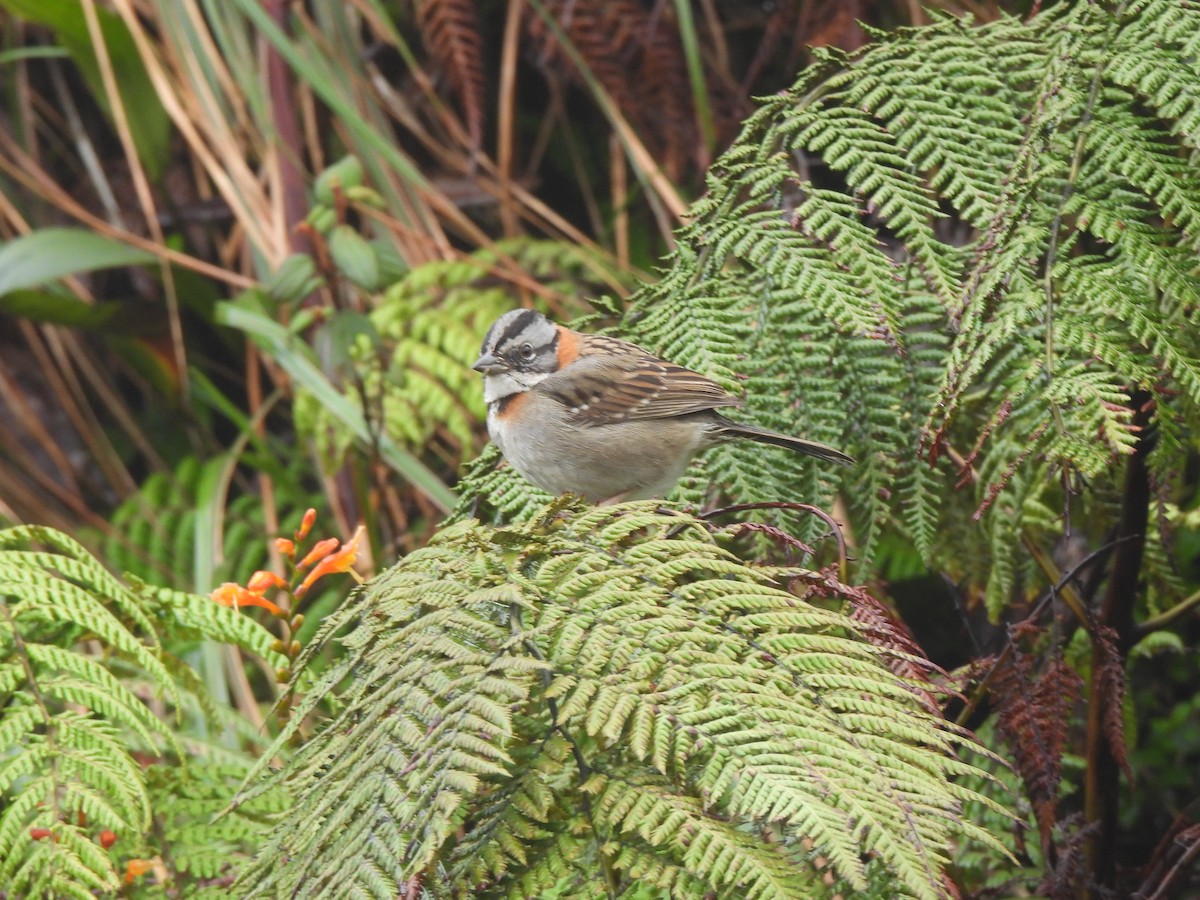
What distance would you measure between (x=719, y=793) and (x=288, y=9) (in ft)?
13.4

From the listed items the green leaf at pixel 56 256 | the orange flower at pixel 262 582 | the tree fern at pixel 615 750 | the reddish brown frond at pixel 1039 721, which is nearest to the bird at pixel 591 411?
the orange flower at pixel 262 582

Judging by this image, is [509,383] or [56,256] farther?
[56,256]

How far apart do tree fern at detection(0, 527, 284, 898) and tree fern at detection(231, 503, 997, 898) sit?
399 millimetres

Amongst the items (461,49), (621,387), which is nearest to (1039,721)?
(621,387)

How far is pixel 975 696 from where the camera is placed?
1.82 meters

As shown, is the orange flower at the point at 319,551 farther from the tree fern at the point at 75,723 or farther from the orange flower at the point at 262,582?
the tree fern at the point at 75,723

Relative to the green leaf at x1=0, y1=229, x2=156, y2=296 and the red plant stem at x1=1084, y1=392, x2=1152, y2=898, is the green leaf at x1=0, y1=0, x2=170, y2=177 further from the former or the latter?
the red plant stem at x1=1084, y1=392, x2=1152, y2=898

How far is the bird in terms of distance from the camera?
106 inches

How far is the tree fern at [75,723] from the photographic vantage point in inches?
66.4

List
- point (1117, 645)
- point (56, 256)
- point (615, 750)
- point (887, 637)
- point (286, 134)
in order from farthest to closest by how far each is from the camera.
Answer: point (286, 134)
point (56, 256)
point (1117, 645)
point (887, 637)
point (615, 750)

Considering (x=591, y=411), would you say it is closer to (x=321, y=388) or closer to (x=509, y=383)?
(x=509, y=383)

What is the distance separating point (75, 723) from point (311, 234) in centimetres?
196

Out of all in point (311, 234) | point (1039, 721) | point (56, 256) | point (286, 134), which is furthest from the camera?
point (286, 134)

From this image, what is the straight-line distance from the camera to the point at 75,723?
6.03 feet
